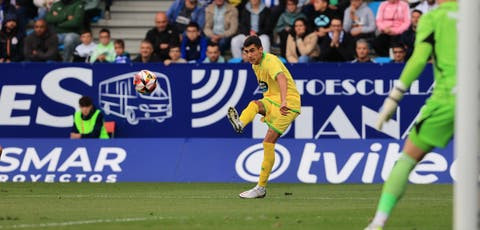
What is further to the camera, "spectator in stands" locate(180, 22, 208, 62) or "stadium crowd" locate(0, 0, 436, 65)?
"spectator in stands" locate(180, 22, 208, 62)

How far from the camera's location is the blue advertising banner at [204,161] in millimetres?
19812

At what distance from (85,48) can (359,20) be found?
17.9 ft

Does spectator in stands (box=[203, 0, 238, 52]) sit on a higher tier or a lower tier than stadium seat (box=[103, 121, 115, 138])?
higher

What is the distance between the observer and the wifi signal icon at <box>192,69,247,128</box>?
22047mm

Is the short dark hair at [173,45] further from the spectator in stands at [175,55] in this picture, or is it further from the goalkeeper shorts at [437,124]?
the goalkeeper shorts at [437,124]

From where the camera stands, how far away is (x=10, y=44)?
24.8m

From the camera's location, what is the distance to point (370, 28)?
24031 mm

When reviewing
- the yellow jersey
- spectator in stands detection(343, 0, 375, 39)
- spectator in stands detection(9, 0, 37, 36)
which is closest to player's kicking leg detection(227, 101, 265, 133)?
the yellow jersey

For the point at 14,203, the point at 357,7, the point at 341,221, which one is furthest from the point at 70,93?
the point at 341,221

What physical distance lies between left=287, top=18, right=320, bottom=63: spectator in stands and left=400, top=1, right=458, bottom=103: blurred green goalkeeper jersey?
13.3 meters

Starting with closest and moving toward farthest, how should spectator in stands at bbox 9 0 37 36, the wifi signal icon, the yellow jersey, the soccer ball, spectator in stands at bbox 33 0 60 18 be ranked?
the yellow jersey
the soccer ball
the wifi signal icon
spectator in stands at bbox 9 0 37 36
spectator in stands at bbox 33 0 60 18

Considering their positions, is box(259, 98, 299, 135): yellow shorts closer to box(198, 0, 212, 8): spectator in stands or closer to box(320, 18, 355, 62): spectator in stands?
box(320, 18, 355, 62): spectator in stands

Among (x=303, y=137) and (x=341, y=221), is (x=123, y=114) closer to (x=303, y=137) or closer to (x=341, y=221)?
(x=303, y=137)

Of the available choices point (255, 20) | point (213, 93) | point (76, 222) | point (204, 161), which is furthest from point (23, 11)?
point (76, 222)
